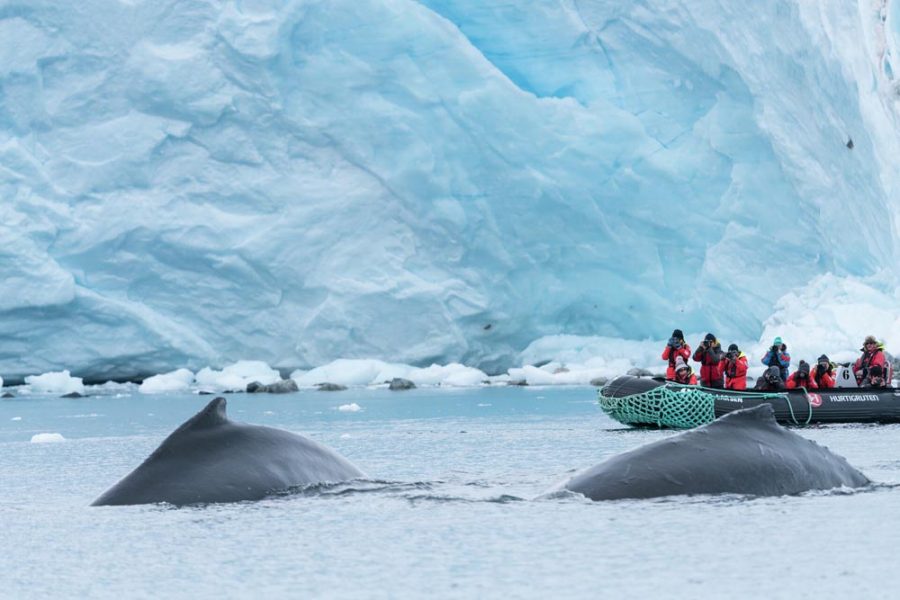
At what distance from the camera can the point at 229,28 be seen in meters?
30.3

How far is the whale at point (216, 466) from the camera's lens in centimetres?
788

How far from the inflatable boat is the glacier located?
12.3 meters

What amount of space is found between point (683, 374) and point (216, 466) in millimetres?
11513

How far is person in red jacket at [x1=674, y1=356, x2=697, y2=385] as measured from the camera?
1853 cm

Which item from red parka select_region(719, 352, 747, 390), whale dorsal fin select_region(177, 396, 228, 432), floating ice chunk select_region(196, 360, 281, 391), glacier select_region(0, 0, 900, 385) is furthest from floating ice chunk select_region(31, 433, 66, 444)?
floating ice chunk select_region(196, 360, 281, 391)

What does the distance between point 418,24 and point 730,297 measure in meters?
10.1

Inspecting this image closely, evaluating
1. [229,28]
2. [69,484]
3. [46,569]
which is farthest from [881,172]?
[46,569]

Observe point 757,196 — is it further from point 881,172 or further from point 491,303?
point 491,303

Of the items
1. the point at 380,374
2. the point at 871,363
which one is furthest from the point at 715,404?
the point at 380,374

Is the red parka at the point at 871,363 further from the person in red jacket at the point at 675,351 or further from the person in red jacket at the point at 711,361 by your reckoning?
the person in red jacket at the point at 675,351

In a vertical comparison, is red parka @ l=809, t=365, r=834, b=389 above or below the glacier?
below

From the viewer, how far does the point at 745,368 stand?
18891 millimetres

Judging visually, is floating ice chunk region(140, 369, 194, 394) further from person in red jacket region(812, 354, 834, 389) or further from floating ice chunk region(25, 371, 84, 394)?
person in red jacket region(812, 354, 834, 389)

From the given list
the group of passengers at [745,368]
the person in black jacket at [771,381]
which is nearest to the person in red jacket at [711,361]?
the group of passengers at [745,368]
